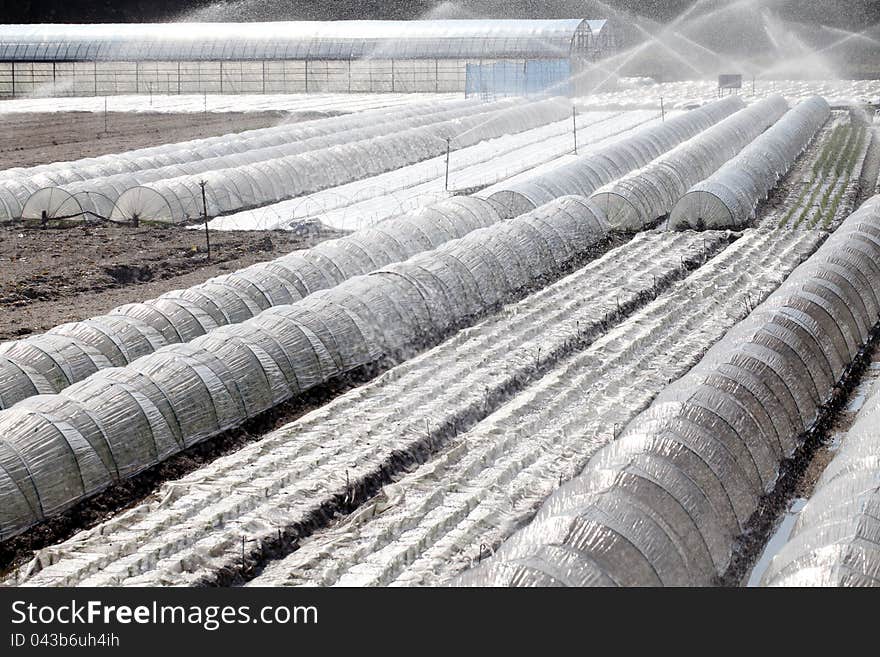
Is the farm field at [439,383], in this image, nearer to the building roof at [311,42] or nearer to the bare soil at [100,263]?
the bare soil at [100,263]

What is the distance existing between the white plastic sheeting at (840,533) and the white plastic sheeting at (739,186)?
56.1 feet

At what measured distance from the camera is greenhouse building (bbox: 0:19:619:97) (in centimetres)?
6594

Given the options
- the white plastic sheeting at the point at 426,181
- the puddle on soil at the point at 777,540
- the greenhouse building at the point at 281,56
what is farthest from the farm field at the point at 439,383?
the greenhouse building at the point at 281,56

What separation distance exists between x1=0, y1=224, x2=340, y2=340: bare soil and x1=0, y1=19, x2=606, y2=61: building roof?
123ft

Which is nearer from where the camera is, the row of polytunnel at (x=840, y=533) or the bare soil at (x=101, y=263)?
the row of polytunnel at (x=840, y=533)

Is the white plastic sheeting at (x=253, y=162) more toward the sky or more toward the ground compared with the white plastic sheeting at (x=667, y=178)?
more toward the ground

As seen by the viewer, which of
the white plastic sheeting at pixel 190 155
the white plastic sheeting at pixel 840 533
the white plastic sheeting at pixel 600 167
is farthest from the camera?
the white plastic sheeting at pixel 190 155

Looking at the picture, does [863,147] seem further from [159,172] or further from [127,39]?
[127,39]

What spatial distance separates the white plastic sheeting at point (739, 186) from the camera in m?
29.6

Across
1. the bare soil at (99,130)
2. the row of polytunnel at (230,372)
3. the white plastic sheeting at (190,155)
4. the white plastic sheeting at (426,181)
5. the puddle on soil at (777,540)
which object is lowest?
the bare soil at (99,130)

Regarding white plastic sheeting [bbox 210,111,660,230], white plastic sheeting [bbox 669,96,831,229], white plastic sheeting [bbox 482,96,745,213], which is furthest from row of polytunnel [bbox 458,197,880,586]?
white plastic sheeting [bbox 210,111,660,230]

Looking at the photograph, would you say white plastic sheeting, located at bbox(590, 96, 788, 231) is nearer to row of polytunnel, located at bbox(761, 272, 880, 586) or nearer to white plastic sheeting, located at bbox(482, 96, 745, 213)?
white plastic sheeting, located at bbox(482, 96, 745, 213)

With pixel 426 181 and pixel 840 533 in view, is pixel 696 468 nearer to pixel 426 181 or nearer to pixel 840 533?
pixel 840 533
